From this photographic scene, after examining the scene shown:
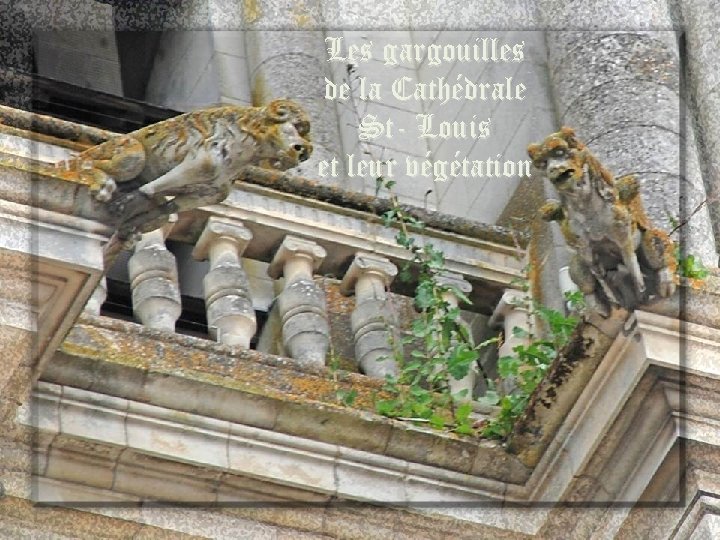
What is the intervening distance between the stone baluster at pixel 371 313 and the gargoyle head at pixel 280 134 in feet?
5.16

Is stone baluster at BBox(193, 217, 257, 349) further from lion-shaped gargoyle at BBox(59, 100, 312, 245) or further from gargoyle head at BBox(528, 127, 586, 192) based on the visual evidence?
gargoyle head at BBox(528, 127, 586, 192)

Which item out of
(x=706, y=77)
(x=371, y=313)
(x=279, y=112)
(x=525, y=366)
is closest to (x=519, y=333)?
(x=525, y=366)

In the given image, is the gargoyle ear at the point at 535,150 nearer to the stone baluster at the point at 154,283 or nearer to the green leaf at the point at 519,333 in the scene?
the stone baluster at the point at 154,283

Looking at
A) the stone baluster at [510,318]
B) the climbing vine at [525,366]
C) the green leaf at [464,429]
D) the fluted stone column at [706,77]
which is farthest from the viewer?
the fluted stone column at [706,77]

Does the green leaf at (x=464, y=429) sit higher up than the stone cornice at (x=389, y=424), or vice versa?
the green leaf at (x=464, y=429)

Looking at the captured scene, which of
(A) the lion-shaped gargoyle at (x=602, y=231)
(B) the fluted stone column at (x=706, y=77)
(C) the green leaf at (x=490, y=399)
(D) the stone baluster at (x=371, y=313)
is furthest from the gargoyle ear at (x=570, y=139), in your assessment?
(B) the fluted stone column at (x=706, y=77)

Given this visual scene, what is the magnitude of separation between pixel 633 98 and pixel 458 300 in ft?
6.20

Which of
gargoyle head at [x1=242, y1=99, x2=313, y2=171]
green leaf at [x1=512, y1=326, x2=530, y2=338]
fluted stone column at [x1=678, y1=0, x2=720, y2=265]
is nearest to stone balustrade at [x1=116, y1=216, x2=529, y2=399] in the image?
green leaf at [x1=512, y1=326, x2=530, y2=338]

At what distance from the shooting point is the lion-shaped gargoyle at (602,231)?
11.6 m

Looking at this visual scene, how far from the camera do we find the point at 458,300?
1384 cm

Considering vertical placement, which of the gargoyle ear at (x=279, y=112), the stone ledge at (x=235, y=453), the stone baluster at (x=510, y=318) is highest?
the stone baluster at (x=510, y=318)

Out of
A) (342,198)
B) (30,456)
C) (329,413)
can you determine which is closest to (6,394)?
(30,456)

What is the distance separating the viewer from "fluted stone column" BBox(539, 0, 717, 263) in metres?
14.8

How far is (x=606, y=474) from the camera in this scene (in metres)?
12.0
